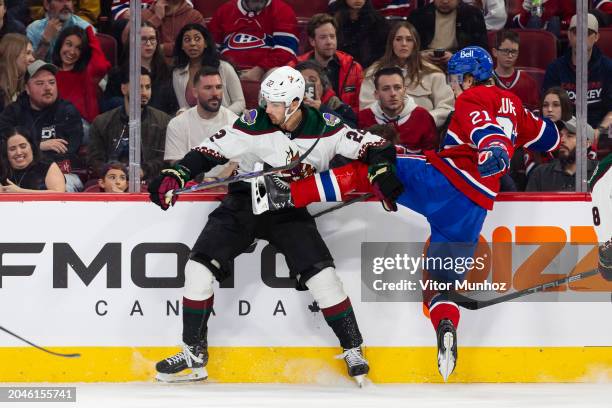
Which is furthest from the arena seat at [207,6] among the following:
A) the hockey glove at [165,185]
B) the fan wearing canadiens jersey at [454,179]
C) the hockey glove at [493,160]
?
the hockey glove at [493,160]

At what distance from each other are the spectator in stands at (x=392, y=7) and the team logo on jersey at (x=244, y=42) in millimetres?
337

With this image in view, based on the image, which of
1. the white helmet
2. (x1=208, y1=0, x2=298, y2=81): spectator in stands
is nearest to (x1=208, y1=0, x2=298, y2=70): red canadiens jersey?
(x1=208, y1=0, x2=298, y2=81): spectator in stands

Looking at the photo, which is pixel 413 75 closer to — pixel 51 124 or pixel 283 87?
pixel 283 87

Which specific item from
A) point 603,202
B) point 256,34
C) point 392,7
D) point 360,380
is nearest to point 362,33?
point 392,7

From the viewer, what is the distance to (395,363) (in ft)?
16.9

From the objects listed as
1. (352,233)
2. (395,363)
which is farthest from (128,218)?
(395,363)

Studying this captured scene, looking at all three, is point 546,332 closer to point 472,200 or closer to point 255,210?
point 472,200

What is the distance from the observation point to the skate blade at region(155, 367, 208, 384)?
504cm

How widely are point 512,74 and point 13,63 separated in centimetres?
210

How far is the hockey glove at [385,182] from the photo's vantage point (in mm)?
4824

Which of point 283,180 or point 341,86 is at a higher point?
point 341,86

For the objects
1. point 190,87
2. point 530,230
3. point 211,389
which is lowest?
point 211,389

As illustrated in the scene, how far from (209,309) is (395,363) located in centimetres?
81

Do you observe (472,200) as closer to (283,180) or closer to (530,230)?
(530,230)
